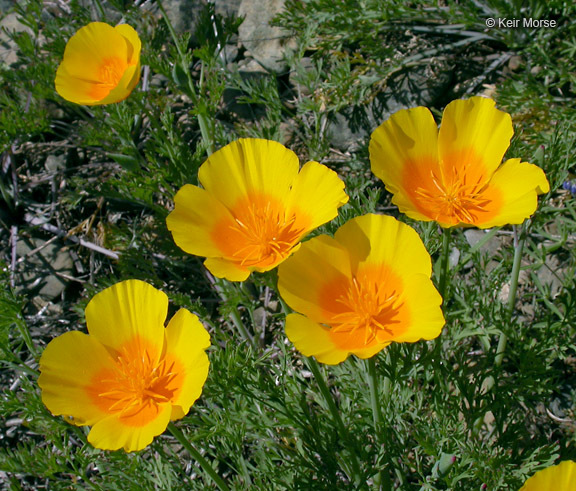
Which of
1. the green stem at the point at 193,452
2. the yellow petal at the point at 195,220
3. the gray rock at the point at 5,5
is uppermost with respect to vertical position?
the gray rock at the point at 5,5

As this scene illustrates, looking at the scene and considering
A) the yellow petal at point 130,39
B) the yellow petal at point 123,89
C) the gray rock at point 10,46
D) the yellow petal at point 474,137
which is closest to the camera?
the yellow petal at point 474,137

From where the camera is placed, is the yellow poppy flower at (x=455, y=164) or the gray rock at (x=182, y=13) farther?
the gray rock at (x=182, y=13)

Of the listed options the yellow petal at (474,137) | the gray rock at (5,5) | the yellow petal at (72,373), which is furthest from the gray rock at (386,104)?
the gray rock at (5,5)

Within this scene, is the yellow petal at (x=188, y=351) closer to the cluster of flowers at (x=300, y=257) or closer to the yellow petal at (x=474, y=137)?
the cluster of flowers at (x=300, y=257)

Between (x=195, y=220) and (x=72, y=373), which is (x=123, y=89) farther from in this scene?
(x=72, y=373)

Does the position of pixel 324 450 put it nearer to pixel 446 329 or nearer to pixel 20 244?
pixel 446 329

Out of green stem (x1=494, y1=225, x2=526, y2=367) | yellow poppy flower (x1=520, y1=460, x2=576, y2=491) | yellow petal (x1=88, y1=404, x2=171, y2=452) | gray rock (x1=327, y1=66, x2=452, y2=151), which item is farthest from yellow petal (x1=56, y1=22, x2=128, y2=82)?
yellow poppy flower (x1=520, y1=460, x2=576, y2=491)
